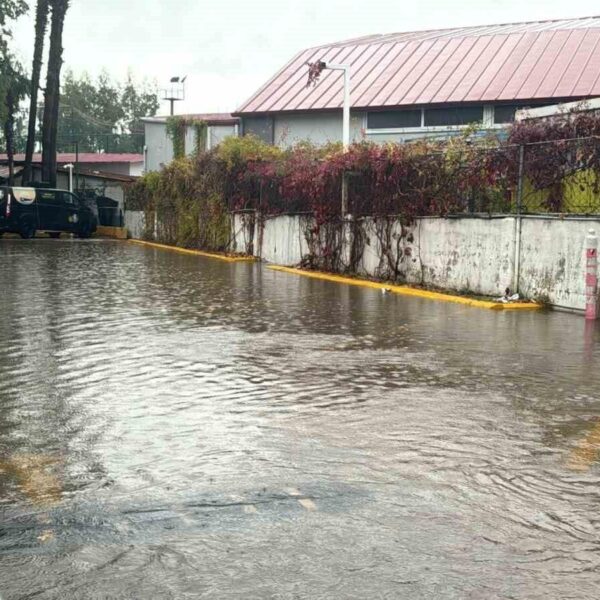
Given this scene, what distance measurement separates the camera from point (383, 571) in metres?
3.95

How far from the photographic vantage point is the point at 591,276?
523 inches

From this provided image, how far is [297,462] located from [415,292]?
39.0 ft

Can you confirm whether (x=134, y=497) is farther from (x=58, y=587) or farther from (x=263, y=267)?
(x=263, y=267)

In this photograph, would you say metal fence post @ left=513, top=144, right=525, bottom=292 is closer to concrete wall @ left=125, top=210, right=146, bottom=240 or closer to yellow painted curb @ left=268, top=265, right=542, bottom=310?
yellow painted curb @ left=268, top=265, right=542, bottom=310

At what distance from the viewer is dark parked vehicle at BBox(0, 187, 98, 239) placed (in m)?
38.1

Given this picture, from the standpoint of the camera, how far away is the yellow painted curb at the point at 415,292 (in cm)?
1495

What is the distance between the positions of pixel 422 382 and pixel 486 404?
39.3 inches

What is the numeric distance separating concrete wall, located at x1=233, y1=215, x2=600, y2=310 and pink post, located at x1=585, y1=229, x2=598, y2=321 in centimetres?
69

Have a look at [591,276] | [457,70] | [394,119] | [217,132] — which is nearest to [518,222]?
[591,276]

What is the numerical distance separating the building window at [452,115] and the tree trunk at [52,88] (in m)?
20.2

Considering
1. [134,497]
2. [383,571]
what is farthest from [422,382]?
[383,571]

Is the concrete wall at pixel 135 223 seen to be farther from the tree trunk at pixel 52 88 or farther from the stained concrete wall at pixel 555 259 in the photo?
the stained concrete wall at pixel 555 259

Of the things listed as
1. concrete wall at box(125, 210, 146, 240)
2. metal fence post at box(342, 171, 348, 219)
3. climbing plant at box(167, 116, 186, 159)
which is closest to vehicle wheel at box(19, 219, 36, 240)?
concrete wall at box(125, 210, 146, 240)

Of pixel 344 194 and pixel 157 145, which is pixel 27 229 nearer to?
pixel 344 194
